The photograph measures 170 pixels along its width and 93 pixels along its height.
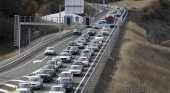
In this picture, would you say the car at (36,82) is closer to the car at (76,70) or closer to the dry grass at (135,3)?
the car at (76,70)

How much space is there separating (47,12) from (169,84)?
66636 millimetres

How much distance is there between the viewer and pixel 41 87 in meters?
39.2

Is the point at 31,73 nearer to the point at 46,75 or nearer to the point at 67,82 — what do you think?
the point at 46,75

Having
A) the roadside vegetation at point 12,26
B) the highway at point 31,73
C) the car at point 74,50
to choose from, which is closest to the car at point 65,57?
the highway at point 31,73

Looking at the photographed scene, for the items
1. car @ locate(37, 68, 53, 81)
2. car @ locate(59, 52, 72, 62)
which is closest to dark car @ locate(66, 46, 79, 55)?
car @ locate(59, 52, 72, 62)

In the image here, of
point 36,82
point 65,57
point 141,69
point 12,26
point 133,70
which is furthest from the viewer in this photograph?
point 12,26

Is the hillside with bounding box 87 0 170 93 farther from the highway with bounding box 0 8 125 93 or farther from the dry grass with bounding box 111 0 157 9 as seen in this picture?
the dry grass with bounding box 111 0 157 9

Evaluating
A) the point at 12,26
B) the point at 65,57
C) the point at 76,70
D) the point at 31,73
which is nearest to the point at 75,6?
the point at 65,57

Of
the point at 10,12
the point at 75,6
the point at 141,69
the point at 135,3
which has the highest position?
the point at 135,3

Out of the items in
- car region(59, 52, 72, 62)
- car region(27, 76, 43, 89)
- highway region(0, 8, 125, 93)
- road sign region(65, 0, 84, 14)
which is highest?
road sign region(65, 0, 84, 14)

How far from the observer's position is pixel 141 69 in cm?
5922

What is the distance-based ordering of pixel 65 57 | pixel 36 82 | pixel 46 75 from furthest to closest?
pixel 65 57 < pixel 46 75 < pixel 36 82

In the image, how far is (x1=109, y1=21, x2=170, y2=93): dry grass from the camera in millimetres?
47103

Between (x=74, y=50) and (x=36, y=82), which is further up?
(x=74, y=50)
